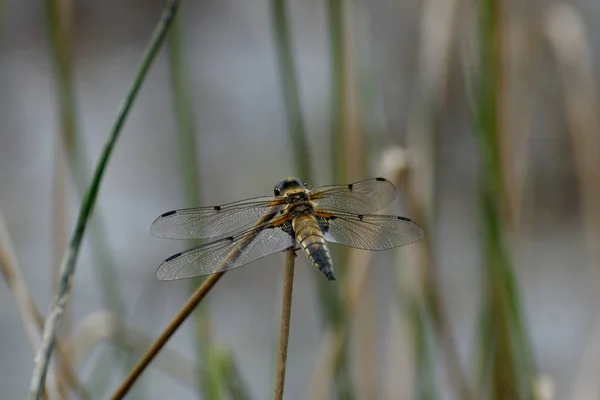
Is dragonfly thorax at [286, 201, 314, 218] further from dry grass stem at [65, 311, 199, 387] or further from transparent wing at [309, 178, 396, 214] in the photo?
dry grass stem at [65, 311, 199, 387]

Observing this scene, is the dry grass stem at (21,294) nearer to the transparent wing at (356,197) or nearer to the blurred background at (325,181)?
the blurred background at (325,181)

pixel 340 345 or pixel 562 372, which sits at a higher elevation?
pixel 340 345

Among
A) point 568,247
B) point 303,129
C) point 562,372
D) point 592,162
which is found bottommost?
point 562,372

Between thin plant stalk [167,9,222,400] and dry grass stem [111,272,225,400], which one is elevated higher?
thin plant stalk [167,9,222,400]

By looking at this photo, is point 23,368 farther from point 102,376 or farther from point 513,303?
point 513,303

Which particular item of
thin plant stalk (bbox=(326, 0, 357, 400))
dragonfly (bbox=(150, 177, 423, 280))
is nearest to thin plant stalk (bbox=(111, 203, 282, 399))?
dragonfly (bbox=(150, 177, 423, 280))

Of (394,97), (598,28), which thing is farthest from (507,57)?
(598,28)

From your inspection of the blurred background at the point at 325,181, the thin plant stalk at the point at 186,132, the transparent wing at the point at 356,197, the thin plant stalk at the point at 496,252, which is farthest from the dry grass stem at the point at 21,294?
the thin plant stalk at the point at 496,252
